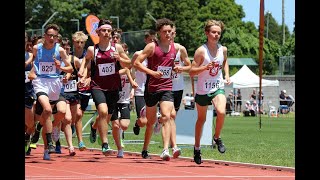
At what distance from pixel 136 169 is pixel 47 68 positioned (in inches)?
130

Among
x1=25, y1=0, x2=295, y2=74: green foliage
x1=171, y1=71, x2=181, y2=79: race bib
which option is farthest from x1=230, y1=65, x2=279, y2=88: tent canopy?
x1=171, y1=71, x2=181, y2=79: race bib

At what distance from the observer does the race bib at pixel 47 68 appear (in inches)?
588

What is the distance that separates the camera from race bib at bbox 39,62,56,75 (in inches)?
588

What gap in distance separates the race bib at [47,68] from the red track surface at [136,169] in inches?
56.3

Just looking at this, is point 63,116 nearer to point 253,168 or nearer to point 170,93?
point 170,93

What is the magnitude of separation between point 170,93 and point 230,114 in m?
45.4

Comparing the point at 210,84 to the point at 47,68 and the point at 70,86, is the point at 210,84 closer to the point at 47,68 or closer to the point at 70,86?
the point at 47,68

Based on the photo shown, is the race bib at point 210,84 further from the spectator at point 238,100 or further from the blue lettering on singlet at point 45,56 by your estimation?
the spectator at point 238,100

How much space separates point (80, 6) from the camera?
124438 mm

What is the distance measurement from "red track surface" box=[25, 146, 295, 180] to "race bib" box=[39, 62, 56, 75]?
4.69 feet

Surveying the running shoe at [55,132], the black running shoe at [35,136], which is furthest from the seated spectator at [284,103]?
the running shoe at [55,132]

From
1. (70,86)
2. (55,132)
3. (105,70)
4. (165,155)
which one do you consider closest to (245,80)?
(70,86)
